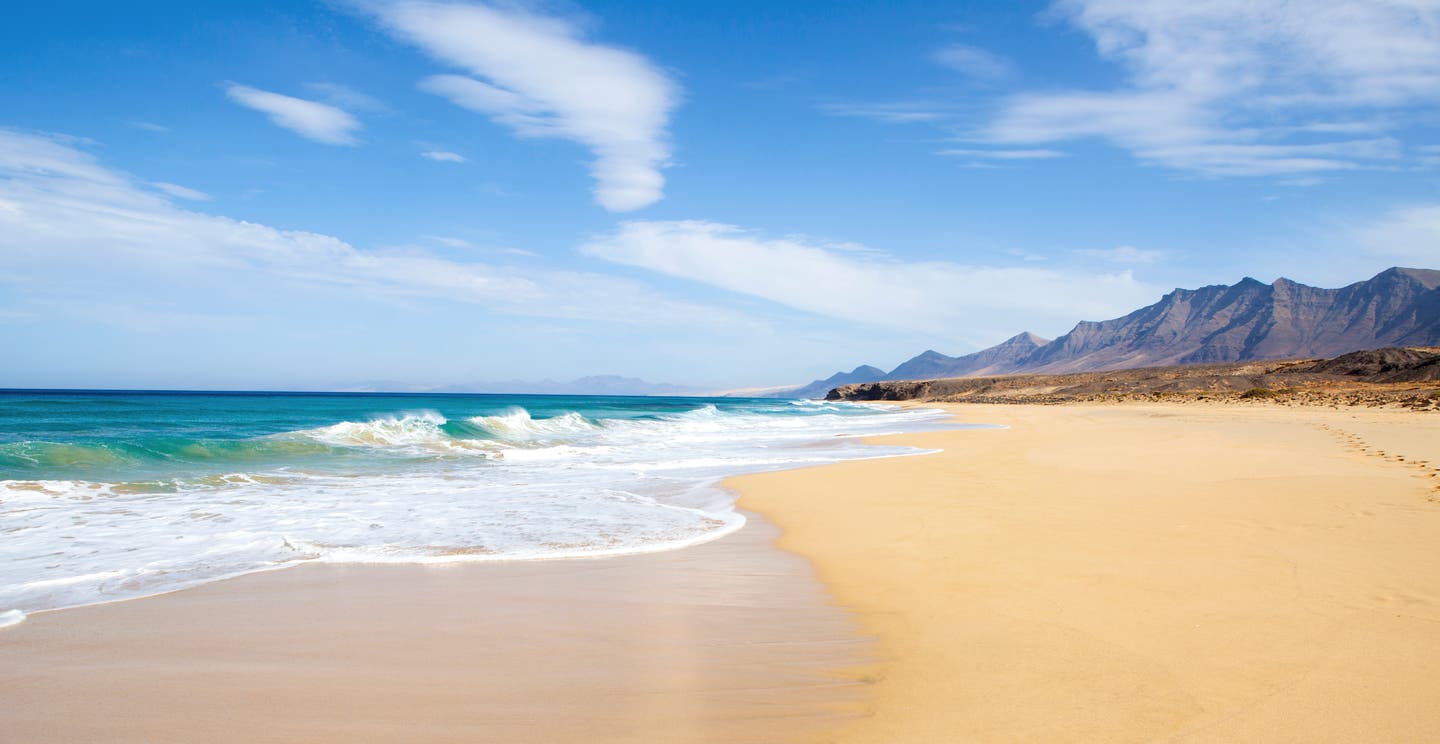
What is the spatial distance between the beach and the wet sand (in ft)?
0.06

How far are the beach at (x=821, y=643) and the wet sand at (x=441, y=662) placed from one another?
0.02 m

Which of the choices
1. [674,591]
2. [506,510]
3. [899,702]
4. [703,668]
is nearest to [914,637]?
A: [899,702]

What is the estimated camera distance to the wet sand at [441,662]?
293 cm

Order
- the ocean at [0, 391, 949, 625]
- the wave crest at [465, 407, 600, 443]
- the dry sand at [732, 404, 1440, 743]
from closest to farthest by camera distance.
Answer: the dry sand at [732, 404, 1440, 743], the ocean at [0, 391, 949, 625], the wave crest at [465, 407, 600, 443]

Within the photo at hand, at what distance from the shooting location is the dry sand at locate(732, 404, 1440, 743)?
2887 mm

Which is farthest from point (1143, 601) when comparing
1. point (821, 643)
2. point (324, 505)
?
point (324, 505)

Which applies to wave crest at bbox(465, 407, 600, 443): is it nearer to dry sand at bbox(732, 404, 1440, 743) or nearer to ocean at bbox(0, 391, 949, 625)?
ocean at bbox(0, 391, 949, 625)

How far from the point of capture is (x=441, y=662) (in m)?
3.63

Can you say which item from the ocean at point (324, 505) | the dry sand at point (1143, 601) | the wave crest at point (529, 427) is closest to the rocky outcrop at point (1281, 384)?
the dry sand at point (1143, 601)

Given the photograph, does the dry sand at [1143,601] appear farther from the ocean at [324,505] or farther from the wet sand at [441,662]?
the ocean at [324,505]

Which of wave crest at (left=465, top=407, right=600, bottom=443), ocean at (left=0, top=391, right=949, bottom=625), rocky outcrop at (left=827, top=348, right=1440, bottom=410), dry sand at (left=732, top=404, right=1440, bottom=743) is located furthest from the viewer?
rocky outcrop at (left=827, top=348, right=1440, bottom=410)

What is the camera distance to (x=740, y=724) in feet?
9.57

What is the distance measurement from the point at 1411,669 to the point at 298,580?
6.49 meters

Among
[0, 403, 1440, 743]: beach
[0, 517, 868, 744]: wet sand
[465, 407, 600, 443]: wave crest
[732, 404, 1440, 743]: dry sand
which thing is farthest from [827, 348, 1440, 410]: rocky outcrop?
[0, 517, 868, 744]: wet sand
